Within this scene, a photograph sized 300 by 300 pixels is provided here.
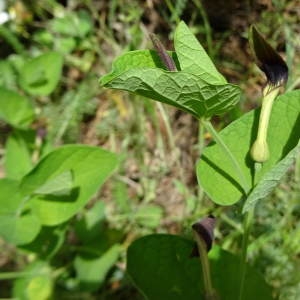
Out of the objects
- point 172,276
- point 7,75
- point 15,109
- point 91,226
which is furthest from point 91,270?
point 7,75

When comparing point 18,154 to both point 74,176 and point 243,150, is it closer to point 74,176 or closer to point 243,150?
point 74,176

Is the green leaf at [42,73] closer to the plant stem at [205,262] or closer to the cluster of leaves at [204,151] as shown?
the cluster of leaves at [204,151]

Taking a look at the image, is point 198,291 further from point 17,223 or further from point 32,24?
point 32,24

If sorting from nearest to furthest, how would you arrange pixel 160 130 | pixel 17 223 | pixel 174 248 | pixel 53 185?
1. pixel 174 248
2. pixel 53 185
3. pixel 17 223
4. pixel 160 130

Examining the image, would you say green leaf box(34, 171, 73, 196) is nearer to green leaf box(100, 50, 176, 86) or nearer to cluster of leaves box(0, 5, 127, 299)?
cluster of leaves box(0, 5, 127, 299)

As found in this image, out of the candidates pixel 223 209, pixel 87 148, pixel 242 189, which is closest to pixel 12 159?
pixel 87 148

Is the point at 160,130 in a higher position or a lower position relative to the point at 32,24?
lower
